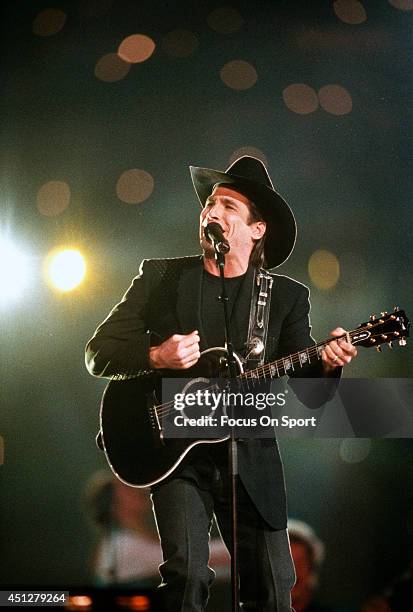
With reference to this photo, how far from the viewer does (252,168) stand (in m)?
3.21

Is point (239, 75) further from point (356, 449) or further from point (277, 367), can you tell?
point (356, 449)

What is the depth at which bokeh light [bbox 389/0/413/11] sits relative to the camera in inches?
139

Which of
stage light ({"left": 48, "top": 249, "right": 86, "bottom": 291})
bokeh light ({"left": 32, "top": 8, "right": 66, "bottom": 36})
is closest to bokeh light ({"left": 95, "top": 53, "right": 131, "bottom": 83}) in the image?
bokeh light ({"left": 32, "top": 8, "right": 66, "bottom": 36})

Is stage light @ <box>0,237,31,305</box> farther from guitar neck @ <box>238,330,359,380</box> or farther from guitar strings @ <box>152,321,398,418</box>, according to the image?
guitar neck @ <box>238,330,359,380</box>

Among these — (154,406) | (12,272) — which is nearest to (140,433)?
(154,406)

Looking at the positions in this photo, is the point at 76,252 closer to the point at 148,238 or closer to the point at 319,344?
the point at 148,238

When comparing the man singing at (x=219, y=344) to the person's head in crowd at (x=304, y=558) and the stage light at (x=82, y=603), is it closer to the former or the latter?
the person's head in crowd at (x=304, y=558)

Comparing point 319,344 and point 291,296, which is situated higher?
point 291,296

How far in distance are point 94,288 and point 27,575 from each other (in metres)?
1.45

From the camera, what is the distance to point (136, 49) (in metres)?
3.55

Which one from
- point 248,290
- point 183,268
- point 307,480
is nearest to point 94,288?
point 183,268

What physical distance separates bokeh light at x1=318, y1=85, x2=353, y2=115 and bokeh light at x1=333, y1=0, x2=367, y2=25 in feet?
1.39

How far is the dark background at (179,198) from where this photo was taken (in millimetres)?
3088

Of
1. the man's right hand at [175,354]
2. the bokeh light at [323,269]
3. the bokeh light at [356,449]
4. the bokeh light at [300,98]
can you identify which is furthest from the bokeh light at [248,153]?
the bokeh light at [356,449]
